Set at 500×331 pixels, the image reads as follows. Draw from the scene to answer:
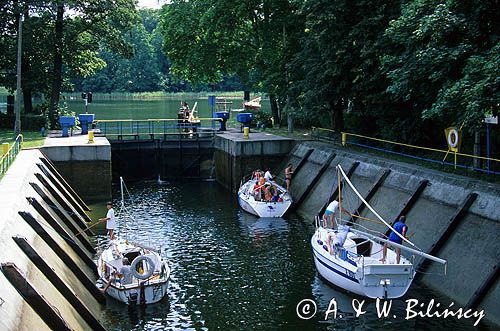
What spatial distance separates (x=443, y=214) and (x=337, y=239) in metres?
4.34

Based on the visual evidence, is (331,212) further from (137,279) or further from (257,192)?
(257,192)

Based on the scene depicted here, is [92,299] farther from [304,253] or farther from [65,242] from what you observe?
[304,253]

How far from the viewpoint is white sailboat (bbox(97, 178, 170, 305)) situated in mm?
23000

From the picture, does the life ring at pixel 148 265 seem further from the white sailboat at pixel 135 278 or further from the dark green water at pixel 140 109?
the dark green water at pixel 140 109

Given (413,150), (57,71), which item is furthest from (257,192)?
(57,71)

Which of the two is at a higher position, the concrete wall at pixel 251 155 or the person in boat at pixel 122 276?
the concrete wall at pixel 251 155

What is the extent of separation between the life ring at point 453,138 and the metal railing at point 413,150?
1.18ft

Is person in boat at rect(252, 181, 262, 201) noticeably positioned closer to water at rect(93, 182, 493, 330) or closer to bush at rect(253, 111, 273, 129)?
water at rect(93, 182, 493, 330)

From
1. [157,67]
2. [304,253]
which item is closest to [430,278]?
[304,253]

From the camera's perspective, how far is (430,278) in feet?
81.8

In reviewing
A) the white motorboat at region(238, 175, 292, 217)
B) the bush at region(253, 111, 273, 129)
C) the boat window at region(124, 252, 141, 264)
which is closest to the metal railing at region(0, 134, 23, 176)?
the boat window at region(124, 252, 141, 264)

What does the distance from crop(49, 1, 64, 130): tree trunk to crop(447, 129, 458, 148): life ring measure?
3395 cm

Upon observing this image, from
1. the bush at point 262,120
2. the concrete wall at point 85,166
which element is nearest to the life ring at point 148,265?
the concrete wall at point 85,166

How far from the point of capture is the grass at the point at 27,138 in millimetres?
44463
